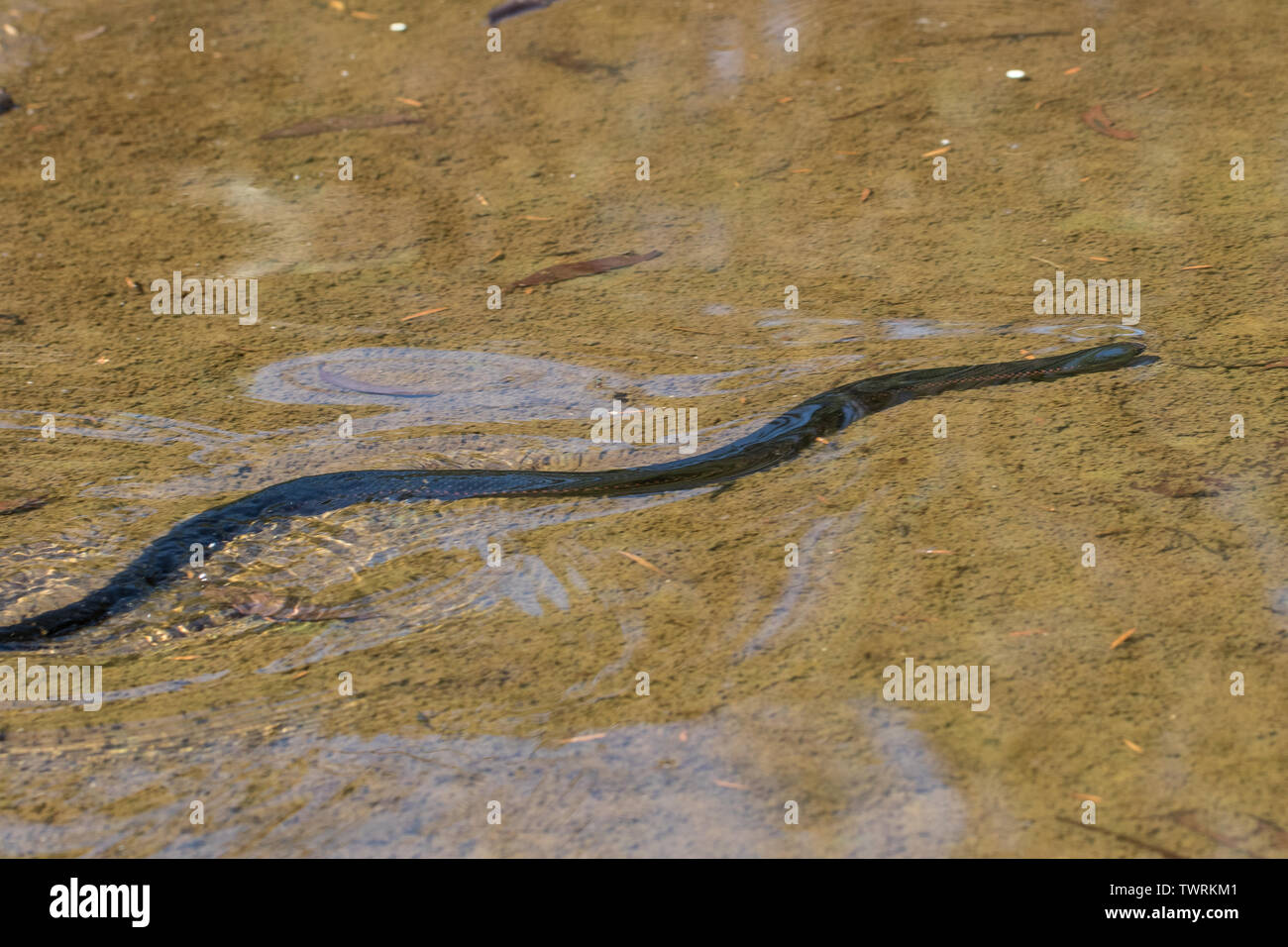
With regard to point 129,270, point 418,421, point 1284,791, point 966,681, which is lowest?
point 1284,791

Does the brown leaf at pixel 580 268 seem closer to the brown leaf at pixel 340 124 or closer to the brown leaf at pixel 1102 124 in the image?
the brown leaf at pixel 340 124

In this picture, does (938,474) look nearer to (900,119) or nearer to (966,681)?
(966,681)

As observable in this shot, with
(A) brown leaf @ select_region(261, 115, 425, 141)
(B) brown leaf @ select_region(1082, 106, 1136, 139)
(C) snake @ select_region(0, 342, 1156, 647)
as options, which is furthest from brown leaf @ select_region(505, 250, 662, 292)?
(B) brown leaf @ select_region(1082, 106, 1136, 139)

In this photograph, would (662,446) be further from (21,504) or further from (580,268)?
(21,504)

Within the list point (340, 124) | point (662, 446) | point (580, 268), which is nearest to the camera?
point (662, 446)

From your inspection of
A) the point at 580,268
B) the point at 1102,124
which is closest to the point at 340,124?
the point at 580,268

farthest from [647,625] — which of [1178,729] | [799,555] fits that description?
[1178,729]

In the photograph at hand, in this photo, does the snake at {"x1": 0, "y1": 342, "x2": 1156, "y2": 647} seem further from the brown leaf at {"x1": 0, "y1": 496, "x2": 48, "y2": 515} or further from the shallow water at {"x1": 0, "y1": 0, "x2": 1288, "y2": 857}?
the brown leaf at {"x1": 0, "y1": 496, "x2": 48, "y2": 515}
